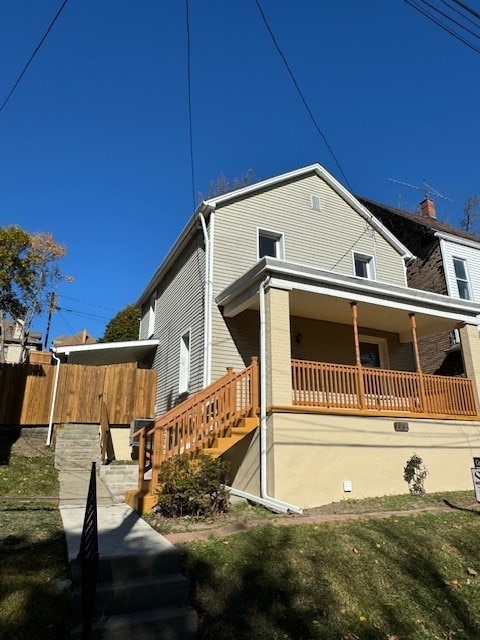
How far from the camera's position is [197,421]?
8188 millimetres

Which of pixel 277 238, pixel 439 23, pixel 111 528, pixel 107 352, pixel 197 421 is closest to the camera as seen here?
pixel 111 528

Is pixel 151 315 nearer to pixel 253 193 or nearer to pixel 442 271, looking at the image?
pixel 253 193

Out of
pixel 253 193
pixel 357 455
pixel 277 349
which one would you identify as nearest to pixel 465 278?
pixel 253 193

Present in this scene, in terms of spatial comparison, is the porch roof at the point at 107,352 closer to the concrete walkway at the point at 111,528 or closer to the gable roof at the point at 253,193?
the gable roof at the point at 253,193

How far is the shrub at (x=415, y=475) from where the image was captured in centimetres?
941

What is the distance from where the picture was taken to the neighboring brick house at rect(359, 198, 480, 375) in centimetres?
1548

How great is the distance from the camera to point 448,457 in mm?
10219

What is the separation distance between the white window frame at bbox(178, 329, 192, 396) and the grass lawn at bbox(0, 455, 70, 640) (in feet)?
17.4

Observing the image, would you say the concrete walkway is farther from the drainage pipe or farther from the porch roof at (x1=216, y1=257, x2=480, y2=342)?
the porch roof at (x1=216, y1=257, x2=480, y2=342)

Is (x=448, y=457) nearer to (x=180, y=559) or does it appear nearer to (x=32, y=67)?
(x=180, y=559)

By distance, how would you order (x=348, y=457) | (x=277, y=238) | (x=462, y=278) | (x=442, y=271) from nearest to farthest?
(x=348, y=457), (x=277, y=238), (x=442, y=271), (x=462, y=278)

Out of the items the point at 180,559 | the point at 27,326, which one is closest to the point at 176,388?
the point at 180,559

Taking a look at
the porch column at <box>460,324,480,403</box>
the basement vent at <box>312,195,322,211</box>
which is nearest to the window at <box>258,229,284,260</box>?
the basement vent at <box>312,195,322,211</box>

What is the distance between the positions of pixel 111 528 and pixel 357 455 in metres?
5.12
